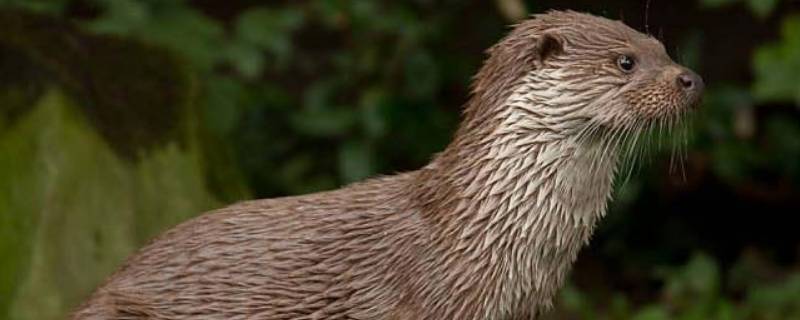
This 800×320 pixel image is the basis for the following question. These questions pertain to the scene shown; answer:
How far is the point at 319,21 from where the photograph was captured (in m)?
7.08

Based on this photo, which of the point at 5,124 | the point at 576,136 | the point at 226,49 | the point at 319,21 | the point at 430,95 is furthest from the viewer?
the point at 319,21

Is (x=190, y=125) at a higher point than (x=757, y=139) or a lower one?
higher

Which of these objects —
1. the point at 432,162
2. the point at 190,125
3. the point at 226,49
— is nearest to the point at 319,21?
the point at 226,49

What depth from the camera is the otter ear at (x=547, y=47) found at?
370 centimetres

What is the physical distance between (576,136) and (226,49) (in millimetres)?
2446

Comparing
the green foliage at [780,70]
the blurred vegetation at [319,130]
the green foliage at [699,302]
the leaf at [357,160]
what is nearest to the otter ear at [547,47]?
the blurred vegetation at [319,130]

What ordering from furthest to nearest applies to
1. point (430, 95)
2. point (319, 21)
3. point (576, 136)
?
1. point (319, 21)
2. point (430, 95)
3. point (576, 136)

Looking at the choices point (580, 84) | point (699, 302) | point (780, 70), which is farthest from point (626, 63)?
point (699, 302)

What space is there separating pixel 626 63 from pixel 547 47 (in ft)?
0.50

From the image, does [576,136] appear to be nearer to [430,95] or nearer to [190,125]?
[190,125]

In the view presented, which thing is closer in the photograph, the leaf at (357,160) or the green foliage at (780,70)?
the green foliage at (780,70)

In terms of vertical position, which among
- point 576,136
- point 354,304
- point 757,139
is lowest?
point 757,139

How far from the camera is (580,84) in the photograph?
3.69 meters

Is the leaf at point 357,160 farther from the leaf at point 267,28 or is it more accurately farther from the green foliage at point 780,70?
the green foliage at point 780,70
